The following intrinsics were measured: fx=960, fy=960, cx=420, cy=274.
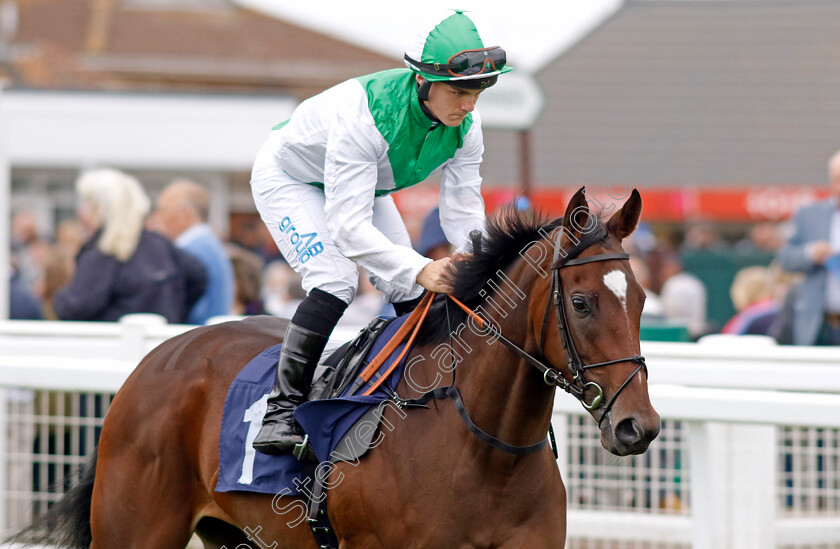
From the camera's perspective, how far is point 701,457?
3.26 meters

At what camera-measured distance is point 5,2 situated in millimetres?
29359

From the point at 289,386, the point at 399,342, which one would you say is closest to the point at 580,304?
A: the point at 399,342

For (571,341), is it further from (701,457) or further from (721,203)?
(721,203)

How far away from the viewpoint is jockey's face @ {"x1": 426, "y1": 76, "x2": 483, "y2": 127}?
2828 mm

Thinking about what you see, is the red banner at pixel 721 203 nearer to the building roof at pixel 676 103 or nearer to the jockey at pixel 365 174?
the building roof at pixel 676 103

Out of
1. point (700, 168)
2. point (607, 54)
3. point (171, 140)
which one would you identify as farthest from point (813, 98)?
point (171, 140)

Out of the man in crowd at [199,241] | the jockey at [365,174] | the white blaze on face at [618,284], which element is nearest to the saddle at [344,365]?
the jockey at [365,174]

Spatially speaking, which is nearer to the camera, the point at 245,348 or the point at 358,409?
the point at 358,409

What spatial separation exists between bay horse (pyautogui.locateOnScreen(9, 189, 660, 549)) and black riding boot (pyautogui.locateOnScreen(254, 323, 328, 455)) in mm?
218

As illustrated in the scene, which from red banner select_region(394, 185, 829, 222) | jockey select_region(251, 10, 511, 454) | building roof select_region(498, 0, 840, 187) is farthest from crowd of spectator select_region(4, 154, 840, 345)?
A: building roof select_region(498, 0, 840, 187)

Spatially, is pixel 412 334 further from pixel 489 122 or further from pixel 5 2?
pixel 5 2

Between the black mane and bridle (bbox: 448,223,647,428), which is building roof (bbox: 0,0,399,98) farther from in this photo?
bridle (bbox: 448,223,647,428)

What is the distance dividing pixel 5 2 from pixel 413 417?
101 feet

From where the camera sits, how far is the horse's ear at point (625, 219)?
2.59 metres
